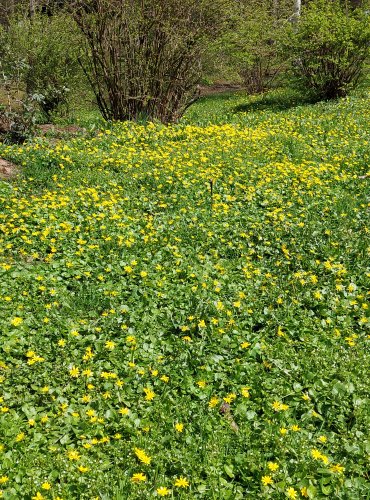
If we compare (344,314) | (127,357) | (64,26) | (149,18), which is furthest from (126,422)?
(64,26)

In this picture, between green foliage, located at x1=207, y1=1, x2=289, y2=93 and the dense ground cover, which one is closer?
the dense ground cover

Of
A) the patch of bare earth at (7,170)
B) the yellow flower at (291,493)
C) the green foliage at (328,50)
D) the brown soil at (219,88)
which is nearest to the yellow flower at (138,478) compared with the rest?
the yellow flower at (291,493)

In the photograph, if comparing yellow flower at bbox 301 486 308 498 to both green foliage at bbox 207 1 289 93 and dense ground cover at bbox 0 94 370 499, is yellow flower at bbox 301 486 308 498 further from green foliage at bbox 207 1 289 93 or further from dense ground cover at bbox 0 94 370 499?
green foliage at bbox 207 1 289 93

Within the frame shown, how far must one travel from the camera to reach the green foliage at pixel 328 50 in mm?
10750

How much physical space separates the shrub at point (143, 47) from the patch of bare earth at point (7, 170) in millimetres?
2931

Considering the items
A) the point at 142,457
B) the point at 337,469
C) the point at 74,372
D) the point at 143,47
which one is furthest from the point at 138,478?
the point at 143,47

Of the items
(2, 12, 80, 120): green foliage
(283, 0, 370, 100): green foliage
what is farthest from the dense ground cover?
(283, 0, 370, 100): green foliage

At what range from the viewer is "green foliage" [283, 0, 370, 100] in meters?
10.8

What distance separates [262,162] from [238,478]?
4.95 meters

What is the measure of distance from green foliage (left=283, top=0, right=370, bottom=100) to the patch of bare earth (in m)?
7.27

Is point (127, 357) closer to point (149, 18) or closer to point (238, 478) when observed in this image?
point (238, 478)

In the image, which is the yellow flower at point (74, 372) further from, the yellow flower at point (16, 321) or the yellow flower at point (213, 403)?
the yellow flower at point (213, 403)

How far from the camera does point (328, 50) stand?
11.1 metres

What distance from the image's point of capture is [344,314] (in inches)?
154
